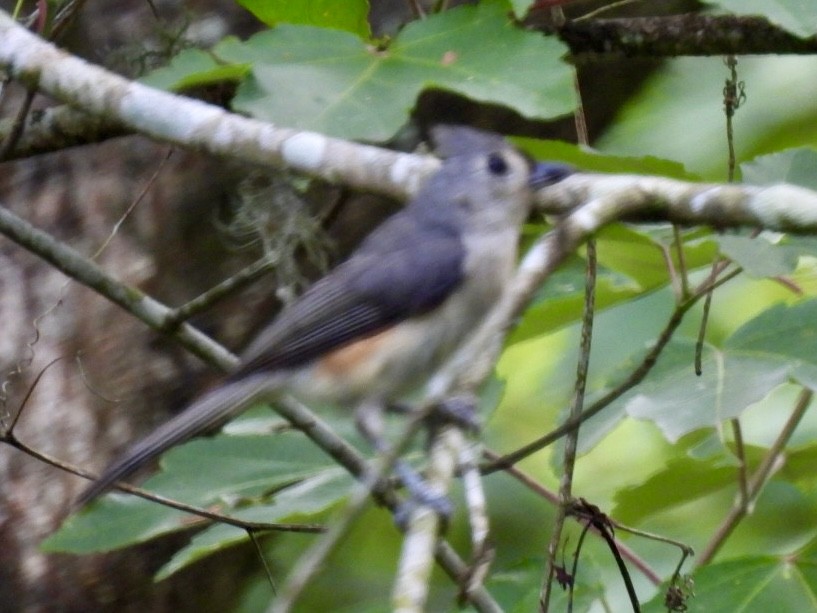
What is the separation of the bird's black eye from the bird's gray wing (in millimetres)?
195

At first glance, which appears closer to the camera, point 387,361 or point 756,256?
point 756,256

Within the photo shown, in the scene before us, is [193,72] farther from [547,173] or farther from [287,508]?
[287,508]

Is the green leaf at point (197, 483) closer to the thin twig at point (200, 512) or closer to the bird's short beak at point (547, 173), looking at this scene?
the thin twig at point (200, 512)

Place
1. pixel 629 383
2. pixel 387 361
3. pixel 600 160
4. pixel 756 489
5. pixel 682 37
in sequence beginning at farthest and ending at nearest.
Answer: pixel 682 37, pixel 387 361, pixel 756 489, pixel 600 160, pixel 629 383

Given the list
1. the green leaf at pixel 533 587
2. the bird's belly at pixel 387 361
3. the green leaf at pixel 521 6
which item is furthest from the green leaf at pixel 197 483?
the green leaf at pixel 521 6

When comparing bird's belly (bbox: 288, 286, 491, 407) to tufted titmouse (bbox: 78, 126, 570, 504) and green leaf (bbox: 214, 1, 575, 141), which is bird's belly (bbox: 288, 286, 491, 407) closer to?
tufted titmouse (bbox: 78, 126, 570, 504)

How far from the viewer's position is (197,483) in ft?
8.32

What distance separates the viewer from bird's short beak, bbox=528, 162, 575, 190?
2.49m

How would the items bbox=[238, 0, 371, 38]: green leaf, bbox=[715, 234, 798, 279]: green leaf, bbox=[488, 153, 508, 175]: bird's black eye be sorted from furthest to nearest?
bbox=[488, 153, 508, 175]: bird's black eye < bbox=[238, 0, 371, 38]: green leaf < bbox=[715, 234, 798, 279]: green leaf

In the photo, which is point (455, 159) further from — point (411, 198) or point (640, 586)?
point (640, 586)

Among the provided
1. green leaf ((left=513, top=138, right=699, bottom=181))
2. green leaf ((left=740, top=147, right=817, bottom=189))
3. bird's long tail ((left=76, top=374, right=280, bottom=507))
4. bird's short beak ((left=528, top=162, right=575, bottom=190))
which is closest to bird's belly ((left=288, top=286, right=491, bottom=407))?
bird's long tail ((left=76, top=374, right=280, bottom=507))

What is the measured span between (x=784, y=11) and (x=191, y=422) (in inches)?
55.4

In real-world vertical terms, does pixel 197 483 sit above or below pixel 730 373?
below

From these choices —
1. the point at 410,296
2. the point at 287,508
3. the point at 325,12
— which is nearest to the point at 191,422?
the point at 287,508
